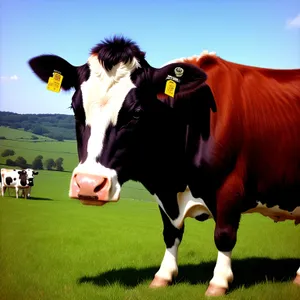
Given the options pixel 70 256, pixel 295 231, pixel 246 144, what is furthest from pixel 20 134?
pixel 295 231

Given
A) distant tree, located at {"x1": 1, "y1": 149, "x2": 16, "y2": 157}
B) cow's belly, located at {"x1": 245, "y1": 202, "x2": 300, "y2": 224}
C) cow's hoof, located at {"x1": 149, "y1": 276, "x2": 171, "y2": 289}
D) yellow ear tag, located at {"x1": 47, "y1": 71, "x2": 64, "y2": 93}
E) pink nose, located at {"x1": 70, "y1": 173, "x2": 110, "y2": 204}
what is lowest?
cow's hoof, located at {"x1": 149, "y1": 276, "x2": 171, "y2": 289}

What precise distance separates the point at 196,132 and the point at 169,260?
957 millimetres

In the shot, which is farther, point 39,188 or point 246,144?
point 39,188

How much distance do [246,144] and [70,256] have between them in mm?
1595

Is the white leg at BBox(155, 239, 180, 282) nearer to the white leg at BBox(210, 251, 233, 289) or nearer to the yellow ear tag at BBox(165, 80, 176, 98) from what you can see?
the white leg at BBox(210, 251, 233, 289)

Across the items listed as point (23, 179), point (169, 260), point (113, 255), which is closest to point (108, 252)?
point (113, 255)

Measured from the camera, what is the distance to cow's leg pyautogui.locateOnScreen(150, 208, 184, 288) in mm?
2834

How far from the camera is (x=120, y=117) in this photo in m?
2.30

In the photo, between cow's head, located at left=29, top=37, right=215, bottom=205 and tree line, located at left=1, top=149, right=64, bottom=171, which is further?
tree line, located at left=1, top=149, right=64, bottom=171

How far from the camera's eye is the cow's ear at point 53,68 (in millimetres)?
2650

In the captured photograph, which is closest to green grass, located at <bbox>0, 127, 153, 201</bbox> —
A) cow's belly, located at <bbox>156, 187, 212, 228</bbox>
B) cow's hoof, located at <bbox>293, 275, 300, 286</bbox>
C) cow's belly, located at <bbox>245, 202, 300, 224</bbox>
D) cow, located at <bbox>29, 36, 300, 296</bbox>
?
cow's belly, located at <bbox>156, 187, 212, 228</bbox>

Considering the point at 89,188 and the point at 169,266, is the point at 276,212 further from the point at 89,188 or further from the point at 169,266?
the point at 89,188

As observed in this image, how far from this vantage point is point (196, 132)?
2680 millimetres

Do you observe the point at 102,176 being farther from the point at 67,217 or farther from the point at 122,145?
the point at 67,217
